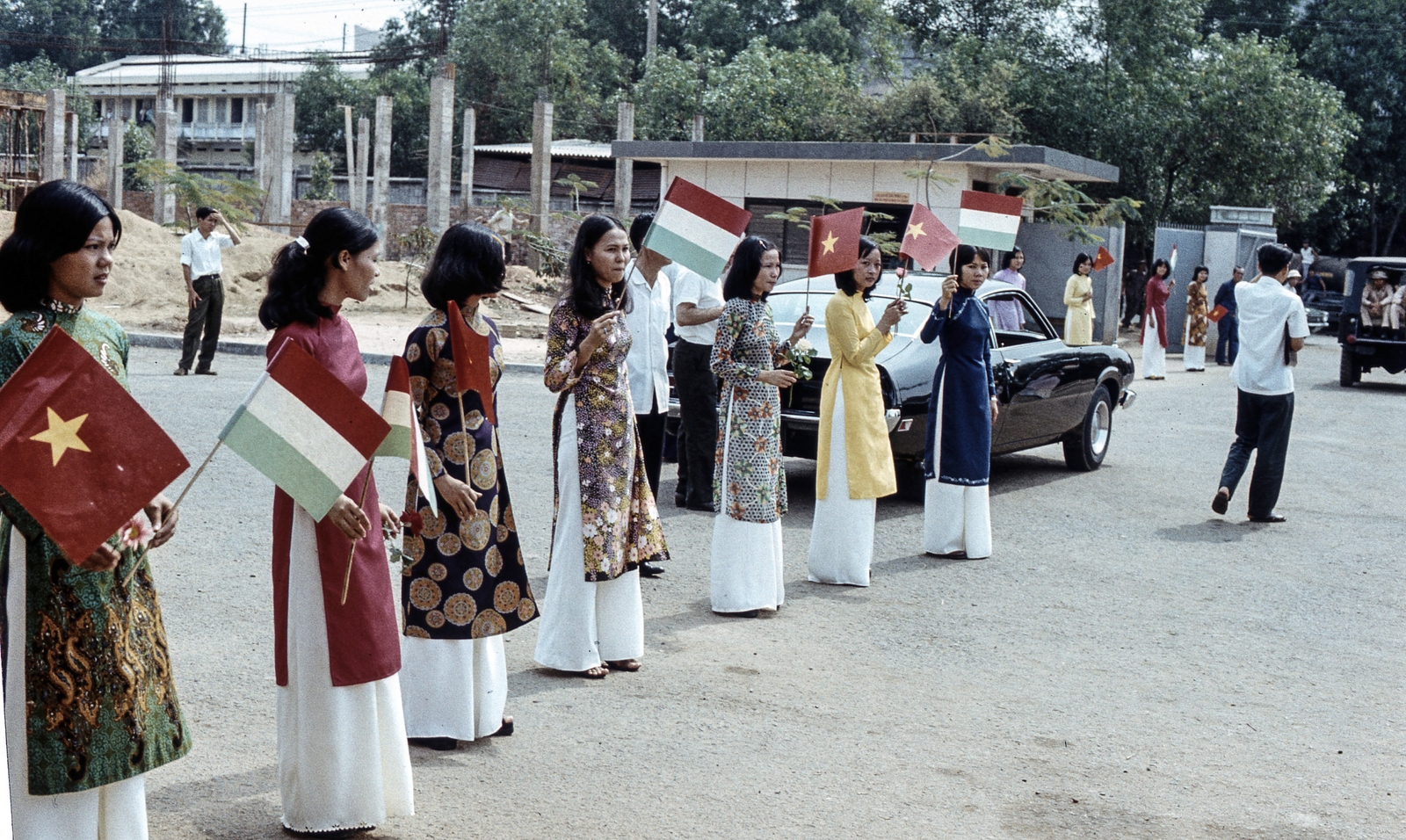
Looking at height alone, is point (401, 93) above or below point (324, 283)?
above

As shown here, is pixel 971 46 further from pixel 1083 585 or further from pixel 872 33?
pixel 1083 585

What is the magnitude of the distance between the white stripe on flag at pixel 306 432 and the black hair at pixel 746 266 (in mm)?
3518

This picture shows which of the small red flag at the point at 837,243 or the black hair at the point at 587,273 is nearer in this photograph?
the black hair at the point at 587,273

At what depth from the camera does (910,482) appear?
1021cm

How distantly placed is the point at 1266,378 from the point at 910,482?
8.38 ft

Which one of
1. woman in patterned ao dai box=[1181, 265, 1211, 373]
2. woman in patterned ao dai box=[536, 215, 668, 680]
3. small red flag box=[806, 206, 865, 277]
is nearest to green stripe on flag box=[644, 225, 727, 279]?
woman in patterned ao dai box=[536, 215, 668, 680]

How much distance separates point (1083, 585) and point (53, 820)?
5.74m

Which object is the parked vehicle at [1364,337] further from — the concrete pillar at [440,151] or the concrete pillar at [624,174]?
the concrete pillar at [440,151]

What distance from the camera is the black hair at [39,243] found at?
3.14 meters

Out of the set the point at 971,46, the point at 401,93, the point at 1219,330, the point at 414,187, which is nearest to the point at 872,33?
the point at 971,46

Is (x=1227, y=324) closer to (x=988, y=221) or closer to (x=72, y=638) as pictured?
(x=988, y=221)

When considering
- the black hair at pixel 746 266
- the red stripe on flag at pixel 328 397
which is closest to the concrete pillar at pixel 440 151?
the black hair at pixel 746 266

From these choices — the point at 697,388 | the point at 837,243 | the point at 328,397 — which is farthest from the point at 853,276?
the point at 328,397

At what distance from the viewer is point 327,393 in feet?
11.5
